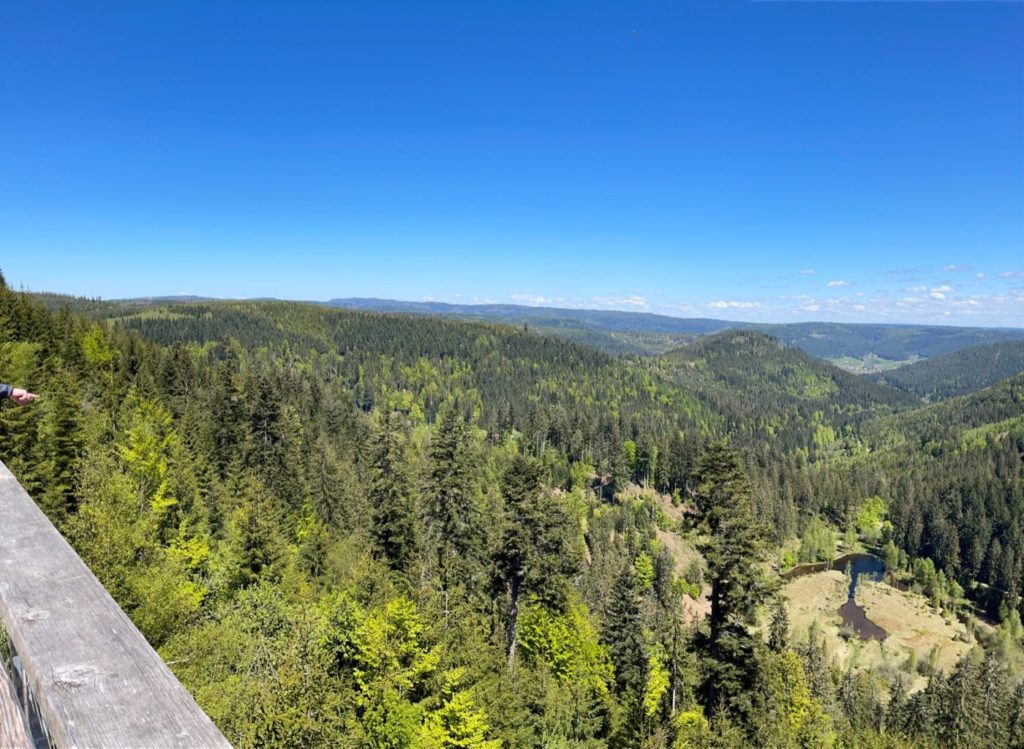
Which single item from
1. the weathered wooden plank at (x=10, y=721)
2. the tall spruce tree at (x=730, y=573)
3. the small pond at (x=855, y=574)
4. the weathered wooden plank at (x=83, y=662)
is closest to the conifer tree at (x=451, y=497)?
the tall spruce tree at (x=730, y=573)

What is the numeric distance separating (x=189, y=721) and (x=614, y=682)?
38833 millimetres

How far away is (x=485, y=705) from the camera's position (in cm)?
2091

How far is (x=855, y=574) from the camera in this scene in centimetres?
12988

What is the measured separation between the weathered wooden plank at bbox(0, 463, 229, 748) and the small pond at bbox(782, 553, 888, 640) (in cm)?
11419

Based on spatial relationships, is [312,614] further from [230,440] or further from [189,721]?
[230,440]

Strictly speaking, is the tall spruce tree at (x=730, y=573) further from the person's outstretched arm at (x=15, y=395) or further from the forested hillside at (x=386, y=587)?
the person's outstretched arm at (x=15, y=395)

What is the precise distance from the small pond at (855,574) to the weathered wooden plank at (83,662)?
114193 mm

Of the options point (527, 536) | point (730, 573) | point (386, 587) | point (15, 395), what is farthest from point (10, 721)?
point (527, 536)

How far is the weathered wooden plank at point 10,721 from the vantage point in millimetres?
1760

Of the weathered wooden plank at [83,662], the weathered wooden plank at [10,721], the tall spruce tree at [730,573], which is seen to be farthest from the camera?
the tall spruce tree at [730,573]

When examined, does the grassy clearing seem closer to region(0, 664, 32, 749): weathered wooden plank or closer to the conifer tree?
the conifer tree

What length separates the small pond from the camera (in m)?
98.5

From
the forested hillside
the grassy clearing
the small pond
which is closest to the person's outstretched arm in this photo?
the forested hillside

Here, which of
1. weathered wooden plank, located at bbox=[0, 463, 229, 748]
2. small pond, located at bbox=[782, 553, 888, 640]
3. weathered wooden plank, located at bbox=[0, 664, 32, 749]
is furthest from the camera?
small pond, located at bbox=[782, 553, 888, 640]
